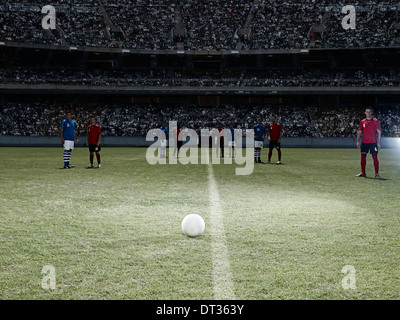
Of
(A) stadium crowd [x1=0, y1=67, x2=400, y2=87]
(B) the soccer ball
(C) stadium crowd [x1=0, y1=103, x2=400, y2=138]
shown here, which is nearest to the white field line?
(B) the soccer ball

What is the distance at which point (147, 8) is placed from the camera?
1740 inches

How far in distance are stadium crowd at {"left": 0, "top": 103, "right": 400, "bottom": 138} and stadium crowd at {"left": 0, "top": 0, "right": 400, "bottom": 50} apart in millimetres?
6872

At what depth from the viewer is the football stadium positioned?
150 inches

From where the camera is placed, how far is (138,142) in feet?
116

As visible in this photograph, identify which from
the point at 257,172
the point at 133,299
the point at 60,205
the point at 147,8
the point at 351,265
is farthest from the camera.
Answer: the point at 147,8

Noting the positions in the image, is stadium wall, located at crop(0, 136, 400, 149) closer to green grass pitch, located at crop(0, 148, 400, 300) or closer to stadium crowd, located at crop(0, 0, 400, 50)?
stadium crowd, located at crop(0, 0, 400, 50)

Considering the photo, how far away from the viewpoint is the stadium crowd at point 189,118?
122 ft

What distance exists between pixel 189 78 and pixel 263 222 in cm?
3656

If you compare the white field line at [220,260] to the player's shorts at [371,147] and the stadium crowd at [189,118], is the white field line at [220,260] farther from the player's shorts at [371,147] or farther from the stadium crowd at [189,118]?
the stadium crowd at [189,118]

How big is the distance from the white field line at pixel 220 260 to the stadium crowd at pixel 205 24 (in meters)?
37.2

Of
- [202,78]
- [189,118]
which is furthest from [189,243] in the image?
[202,78]

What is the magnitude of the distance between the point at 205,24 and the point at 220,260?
1684 inches

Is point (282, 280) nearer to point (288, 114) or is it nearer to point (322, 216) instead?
point (322, 216)

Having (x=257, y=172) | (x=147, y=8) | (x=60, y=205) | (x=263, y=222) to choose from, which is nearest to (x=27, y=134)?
(x=147, y=8)
